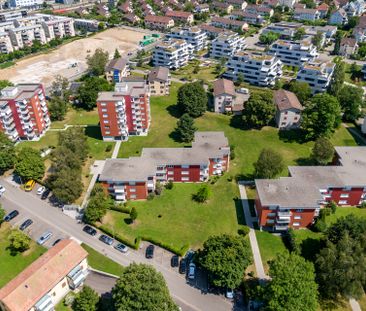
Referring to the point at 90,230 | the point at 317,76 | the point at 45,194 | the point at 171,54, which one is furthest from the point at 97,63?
the point at 90,230

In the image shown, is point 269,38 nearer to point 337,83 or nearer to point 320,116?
point 337,83

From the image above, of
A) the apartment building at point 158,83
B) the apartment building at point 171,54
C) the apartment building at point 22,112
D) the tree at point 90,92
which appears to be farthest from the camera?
the apartment building at point 171,54

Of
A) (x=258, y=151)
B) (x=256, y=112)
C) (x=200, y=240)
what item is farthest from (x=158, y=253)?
(x=256, y=112)

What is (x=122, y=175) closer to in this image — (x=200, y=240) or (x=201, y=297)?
(x=200, y=240)

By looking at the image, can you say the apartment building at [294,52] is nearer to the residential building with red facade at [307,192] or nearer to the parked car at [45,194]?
the residential building with red facade at [307,192]

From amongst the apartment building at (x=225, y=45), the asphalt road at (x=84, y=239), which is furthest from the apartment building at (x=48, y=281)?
the apartment building at (x=225, y=45)

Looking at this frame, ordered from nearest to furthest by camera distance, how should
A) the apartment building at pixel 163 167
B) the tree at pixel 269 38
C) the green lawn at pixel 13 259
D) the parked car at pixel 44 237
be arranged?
the green lawn at pixel 13 259 → the parked car at pixel 44 237 → the apartment building at pixel 163 167 → the tree at pixel 269 38

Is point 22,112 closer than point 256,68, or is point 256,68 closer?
point 22,112
